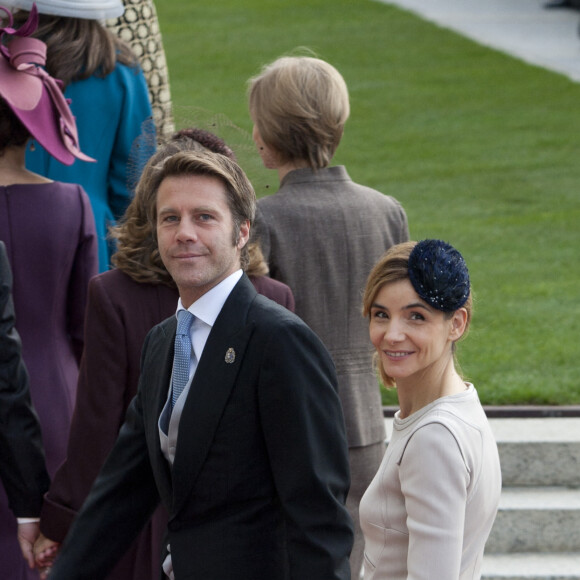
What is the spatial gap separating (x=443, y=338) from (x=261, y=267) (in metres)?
0.83

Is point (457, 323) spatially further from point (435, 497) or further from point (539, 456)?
point (539, 456)

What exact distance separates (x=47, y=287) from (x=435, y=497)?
1705mm

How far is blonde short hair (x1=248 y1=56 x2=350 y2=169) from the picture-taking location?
3.98 m

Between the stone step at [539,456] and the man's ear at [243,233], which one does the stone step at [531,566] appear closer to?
the stone step at [539,456]

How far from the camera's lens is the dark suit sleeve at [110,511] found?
291cm

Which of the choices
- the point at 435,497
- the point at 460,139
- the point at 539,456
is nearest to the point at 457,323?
the point at 435,497

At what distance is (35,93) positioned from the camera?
3928mm

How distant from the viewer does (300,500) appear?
258 cm

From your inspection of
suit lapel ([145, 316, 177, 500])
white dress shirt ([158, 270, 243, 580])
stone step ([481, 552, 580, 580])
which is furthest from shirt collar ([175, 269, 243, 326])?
stone step ([481, 552, 580, 580])

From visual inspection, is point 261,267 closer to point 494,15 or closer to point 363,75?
point 363,75

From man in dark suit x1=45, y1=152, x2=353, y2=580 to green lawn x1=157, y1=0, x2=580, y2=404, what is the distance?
1.22 metres

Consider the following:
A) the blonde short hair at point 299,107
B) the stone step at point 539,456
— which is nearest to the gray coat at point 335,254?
the blonde short hair at point 299,107

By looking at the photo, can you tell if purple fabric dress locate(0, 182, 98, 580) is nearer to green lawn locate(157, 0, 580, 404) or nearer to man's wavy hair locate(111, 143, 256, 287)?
man's wavy hair locate(111, 143, 256, 287)

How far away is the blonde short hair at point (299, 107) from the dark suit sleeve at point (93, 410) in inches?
35.3
